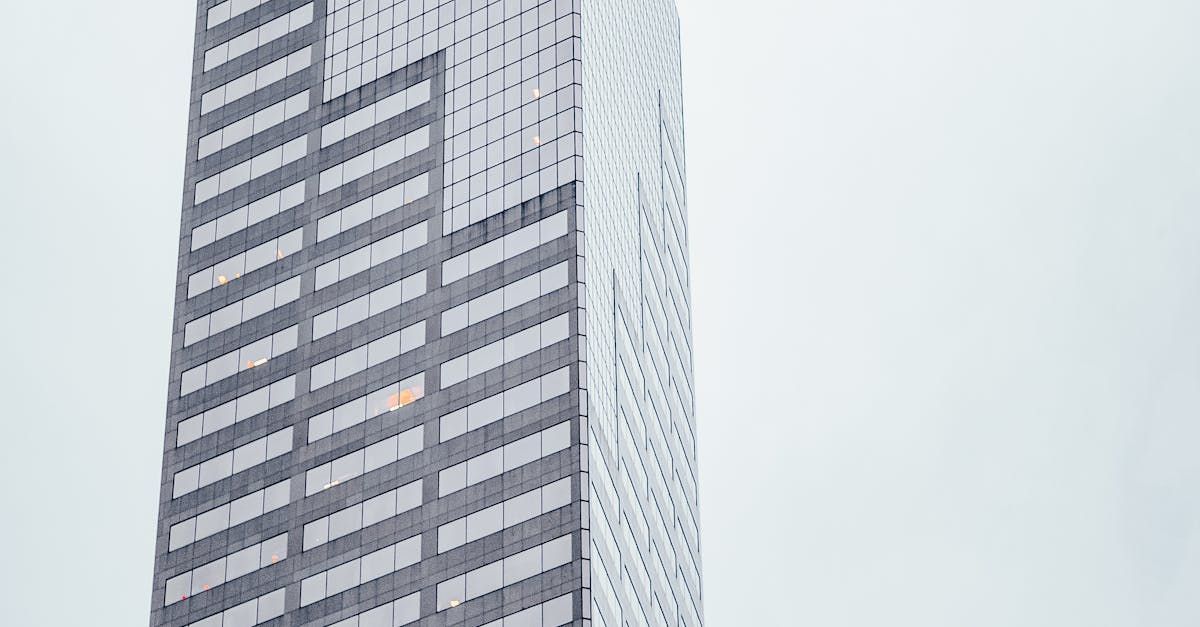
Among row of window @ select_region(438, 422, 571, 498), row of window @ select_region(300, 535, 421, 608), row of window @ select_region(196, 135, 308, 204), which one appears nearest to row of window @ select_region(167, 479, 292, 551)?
row of window @ select_region(300, 535, 421, 608)

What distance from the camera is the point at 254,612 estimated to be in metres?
149

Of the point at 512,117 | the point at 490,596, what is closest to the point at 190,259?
the point at 512,117

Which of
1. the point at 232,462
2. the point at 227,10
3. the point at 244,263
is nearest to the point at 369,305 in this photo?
the point at 244,263

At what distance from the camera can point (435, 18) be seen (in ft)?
548

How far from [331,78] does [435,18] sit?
959 cm

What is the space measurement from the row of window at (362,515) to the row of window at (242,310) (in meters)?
19.8

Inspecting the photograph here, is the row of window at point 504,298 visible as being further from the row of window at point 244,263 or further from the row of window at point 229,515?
the row of window at point 244,263

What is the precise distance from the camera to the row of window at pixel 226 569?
494 feet

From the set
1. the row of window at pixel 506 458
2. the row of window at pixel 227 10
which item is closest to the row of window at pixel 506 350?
the row of window at pixel 506 458

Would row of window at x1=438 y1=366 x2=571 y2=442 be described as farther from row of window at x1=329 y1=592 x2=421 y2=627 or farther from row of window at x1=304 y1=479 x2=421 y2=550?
row of window at x1=329 y1=592 x2=421 y2=627

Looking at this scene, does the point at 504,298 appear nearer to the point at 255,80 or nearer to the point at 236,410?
the point at 236,410

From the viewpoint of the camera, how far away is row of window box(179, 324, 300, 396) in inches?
6280

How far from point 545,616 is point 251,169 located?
50735 mm

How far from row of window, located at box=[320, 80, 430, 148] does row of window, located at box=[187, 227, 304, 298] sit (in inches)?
317
